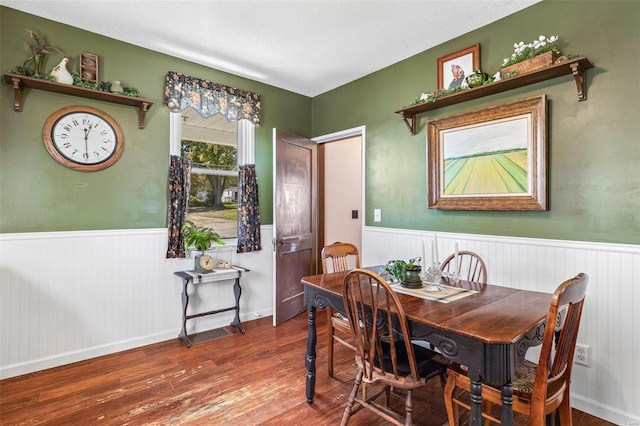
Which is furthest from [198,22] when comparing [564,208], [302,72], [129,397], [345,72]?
[564,208]

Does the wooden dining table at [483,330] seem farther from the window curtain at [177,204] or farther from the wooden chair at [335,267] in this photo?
the window curtain at [177,204]

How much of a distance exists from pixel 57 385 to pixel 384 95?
3649 mm

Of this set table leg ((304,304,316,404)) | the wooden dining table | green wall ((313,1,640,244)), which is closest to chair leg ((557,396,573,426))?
the wooden dining table

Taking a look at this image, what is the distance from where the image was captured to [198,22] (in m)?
2.62

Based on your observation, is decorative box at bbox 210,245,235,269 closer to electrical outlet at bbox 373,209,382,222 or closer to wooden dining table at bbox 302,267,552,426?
electrical outlet at bbox 373,209,382,222

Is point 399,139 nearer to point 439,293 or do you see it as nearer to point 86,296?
point 439,293

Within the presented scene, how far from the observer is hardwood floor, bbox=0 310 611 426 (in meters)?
2.01

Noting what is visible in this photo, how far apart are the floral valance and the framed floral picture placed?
1.95 metres

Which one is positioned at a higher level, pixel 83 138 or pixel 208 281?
pixel 83 138

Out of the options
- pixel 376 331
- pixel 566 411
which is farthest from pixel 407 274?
pixel 566 411

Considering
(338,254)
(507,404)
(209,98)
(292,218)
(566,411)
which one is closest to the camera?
(507,404)

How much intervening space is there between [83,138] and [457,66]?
3.16 meters

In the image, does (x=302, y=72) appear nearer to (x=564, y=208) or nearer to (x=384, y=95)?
(x=384, y=95)

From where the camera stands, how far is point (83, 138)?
276 centimetres
